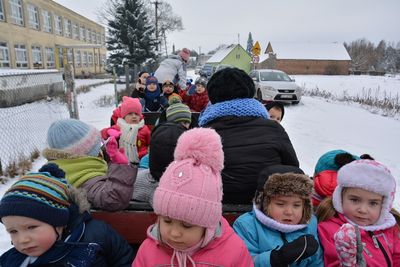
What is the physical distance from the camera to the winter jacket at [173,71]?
7.55m

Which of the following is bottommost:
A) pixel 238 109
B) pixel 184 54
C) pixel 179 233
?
pixel 179 233

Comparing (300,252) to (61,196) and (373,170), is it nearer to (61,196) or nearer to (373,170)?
(373,170)

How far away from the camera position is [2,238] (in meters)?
3.60

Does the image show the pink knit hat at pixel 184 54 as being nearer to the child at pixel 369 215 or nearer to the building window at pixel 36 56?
the child at pixel 369 215

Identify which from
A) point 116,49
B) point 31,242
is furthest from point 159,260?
point 116,49

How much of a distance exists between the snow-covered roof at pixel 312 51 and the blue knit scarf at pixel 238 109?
199 ft

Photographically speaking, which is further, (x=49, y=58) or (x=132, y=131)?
(x=49, y=58)

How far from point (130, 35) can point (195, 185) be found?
27.1 meters

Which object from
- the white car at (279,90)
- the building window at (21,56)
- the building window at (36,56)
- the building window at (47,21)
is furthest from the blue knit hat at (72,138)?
the building window at (47,21)

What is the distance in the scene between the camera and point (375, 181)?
2.00m

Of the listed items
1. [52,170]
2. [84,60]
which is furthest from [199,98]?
[84,60]

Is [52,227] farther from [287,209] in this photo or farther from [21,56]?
[21,56]

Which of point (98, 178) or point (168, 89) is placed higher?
point (168, 89)

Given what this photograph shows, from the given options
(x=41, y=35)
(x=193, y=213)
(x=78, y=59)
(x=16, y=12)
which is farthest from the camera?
(x=78, y=59)
